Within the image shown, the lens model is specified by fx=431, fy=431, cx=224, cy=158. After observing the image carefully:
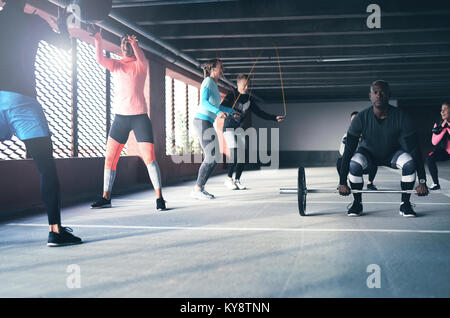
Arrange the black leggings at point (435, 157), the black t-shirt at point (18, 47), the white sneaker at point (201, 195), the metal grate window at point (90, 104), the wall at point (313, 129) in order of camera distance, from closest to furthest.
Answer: the black t-shirt at point (18, 47), the white sneaker at point (201, 195), the black leggings at point (435, 157), the metal grate window at point (90, 104), the wall at point (313, 129)

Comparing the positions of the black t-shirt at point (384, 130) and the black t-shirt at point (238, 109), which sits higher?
the black t-shirt at point (238, 109)

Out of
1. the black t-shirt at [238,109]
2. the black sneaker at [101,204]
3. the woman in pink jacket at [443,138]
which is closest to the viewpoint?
the black sneaker at [101,204]

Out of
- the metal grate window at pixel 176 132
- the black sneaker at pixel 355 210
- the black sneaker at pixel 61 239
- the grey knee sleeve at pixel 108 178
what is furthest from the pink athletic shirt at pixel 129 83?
the metal grate window at pixel 176 132

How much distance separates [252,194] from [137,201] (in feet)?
5.23

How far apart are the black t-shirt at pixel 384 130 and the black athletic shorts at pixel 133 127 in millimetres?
1945

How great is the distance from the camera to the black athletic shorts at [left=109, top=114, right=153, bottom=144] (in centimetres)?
427

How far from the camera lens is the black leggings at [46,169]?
103 inches

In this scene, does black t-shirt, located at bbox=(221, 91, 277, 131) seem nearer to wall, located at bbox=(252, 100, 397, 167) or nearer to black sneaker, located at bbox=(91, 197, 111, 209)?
black sneaker, located at bbox=(91, 197, 111, 209)

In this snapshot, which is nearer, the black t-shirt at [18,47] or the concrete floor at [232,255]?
the concrete floor at [232,255]

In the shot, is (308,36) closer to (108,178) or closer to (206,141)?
Answer: (206,141)

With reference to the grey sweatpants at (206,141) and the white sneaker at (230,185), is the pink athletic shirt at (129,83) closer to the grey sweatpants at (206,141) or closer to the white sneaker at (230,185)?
the grey sweatpants at (206,141)

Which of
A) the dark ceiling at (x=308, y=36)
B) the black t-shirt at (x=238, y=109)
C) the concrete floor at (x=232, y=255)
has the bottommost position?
the concrete floor at (x=232, y=255)

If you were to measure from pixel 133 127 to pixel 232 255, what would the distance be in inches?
88.0
